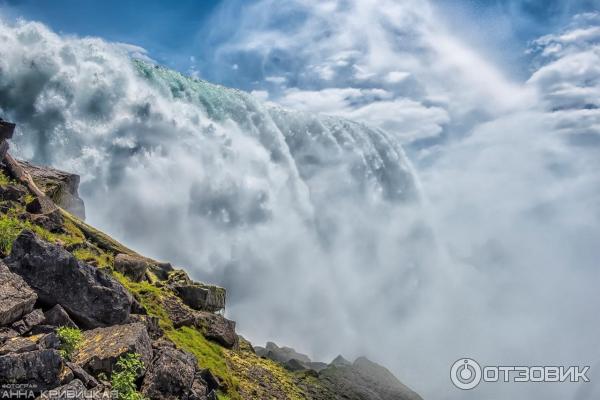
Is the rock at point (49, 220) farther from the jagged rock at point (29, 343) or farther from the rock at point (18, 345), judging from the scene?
the rock at point (18, 345)

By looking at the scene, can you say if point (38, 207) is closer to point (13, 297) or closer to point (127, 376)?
point (13, 297)

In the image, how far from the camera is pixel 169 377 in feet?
51.5

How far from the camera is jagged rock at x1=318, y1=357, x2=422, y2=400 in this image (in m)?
42.2

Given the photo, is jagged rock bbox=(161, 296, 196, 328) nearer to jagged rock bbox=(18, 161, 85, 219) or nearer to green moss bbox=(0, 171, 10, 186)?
green moss bbox=(0, 171, 10, 186)

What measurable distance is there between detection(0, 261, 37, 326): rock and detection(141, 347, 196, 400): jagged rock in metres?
4.57

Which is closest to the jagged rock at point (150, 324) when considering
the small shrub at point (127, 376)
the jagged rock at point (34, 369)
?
the small shrub at point (127, 376)

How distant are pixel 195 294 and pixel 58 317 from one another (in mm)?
16453

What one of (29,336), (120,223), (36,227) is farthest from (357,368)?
(120,223)

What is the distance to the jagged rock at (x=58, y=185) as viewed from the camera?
118 ft

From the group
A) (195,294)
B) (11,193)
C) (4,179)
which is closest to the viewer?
(11,193)

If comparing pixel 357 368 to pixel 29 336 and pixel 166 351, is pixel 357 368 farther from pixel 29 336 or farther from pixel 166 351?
pixel 29 336

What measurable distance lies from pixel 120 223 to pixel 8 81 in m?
32.7

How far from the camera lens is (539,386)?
7421 inches

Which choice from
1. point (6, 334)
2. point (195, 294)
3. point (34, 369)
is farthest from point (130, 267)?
point (34, 369)
